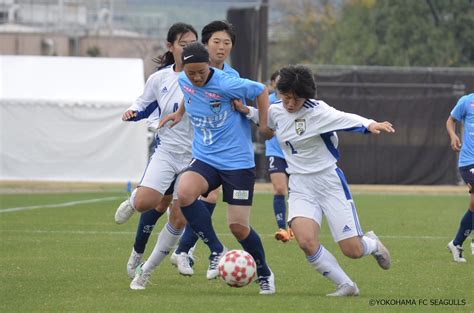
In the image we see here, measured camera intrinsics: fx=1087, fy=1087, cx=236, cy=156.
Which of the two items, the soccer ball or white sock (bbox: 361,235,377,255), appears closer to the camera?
the soccer ball

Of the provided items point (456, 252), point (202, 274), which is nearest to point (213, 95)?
point (202, 274)

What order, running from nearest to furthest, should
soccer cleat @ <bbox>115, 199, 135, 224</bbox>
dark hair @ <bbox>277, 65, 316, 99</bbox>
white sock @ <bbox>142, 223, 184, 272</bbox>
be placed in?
dark hair @ <bbox>277, 65, 316, 99</bbox> < white sock @ <bbox>142, 223, 184, 272</bbox> < soccer cleat @ <bbox>115, 199, 135, 224</bbox>

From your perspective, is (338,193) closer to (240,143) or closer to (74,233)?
(240,143)

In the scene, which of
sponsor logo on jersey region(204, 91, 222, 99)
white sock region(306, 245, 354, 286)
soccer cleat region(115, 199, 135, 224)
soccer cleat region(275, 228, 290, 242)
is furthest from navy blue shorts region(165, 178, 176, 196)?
soccer cleat region(275, 228, 290, 242)

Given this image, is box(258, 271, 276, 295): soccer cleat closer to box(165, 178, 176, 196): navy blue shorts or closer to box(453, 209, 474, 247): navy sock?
box(165, 178, 176, 196): navy blue shorts

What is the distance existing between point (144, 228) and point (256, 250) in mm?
1242

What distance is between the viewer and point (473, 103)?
12000 mm

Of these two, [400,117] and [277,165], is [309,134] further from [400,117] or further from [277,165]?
[400,117]

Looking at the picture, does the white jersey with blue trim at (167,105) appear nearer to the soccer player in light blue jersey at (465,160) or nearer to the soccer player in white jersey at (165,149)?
the soccer player in white jersey at (165,149)

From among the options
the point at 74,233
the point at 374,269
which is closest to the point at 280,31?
the point at 74,233

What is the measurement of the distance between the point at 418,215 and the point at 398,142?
8.69 meters

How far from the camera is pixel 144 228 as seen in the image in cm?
955

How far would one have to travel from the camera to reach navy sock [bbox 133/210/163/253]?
955cm

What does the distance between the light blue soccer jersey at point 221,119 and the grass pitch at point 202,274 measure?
1.11 meters
